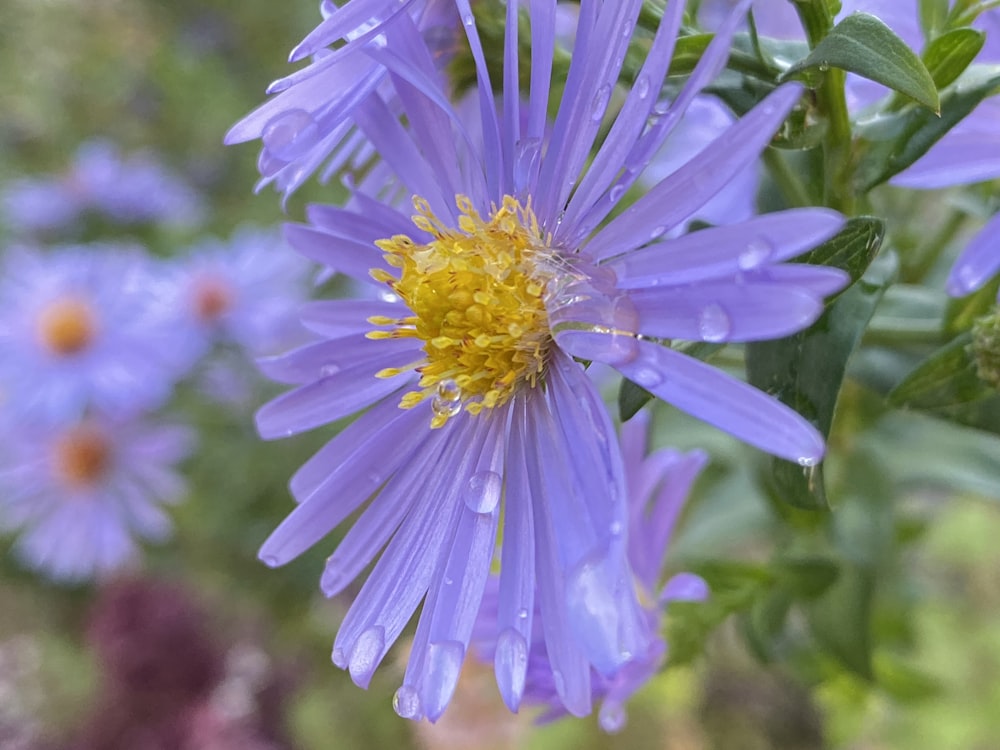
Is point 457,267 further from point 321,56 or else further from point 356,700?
point 356,700

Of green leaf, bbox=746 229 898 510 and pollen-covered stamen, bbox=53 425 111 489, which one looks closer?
green leaf, bbox=746 229 898 510

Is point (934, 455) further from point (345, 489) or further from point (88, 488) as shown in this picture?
point (88, 488)

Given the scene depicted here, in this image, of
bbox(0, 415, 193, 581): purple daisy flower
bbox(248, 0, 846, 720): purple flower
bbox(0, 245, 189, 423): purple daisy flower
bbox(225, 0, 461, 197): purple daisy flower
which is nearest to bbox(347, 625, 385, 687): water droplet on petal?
bbox(248, 0, 846, 720): purple flower

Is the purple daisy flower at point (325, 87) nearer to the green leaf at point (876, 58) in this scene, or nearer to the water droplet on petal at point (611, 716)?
the green leaf at point (876, 58)

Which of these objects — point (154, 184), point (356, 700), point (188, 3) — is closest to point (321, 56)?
point (356, 700)

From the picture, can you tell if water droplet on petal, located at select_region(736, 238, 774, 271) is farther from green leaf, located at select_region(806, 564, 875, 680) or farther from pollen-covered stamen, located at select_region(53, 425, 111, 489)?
pollen-covered stamen, located at select_region(53, 425, 111, 489)
